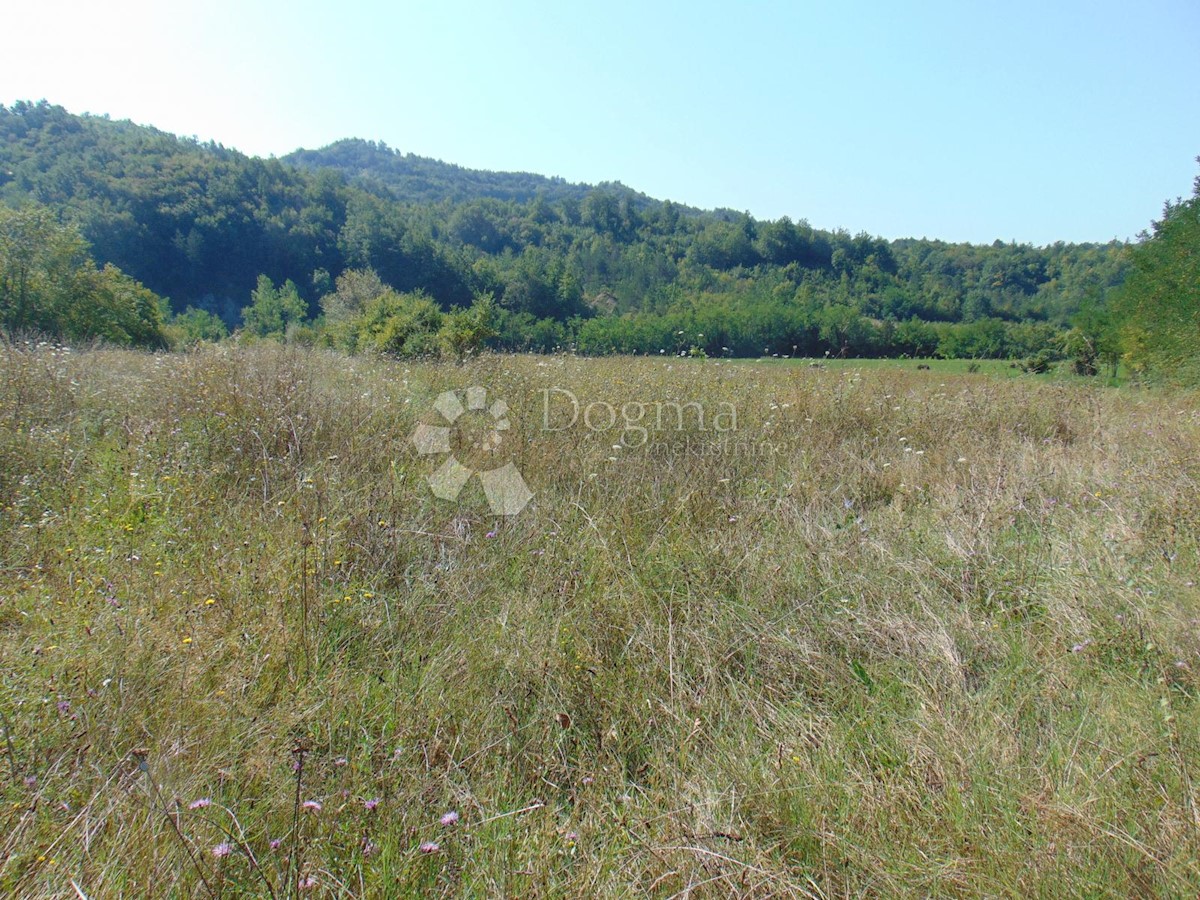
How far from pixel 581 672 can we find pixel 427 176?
534ft

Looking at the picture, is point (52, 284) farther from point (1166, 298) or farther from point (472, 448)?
point (1166, 298)

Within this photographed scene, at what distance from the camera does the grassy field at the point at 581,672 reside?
1510mm

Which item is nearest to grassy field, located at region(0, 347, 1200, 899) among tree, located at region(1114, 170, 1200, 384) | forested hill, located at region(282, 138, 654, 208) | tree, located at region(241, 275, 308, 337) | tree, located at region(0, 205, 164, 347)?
tree, located at region(1114, 170, 1200, 384)

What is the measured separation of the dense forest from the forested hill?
133 ft

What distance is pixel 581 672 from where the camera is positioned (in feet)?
7.55

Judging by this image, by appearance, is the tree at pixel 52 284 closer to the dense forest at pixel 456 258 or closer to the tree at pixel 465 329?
the tree at pixel 465 329

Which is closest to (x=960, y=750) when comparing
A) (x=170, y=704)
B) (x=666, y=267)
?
(x=170, y=704)

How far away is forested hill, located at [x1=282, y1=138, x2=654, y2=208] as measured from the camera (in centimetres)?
13788

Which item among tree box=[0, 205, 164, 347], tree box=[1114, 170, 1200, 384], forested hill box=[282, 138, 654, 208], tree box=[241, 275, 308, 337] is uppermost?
forested hill box=[282, 138, 654, 208]

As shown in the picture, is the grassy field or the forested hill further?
the forested hill

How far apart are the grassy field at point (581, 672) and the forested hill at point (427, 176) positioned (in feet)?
458

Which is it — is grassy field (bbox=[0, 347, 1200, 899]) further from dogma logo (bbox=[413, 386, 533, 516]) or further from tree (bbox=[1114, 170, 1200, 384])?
tree (bbox=[1114, 170, 1200, 384])

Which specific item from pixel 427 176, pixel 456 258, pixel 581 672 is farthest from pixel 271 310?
pixel 427 176

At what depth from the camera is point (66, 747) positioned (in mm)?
1742
